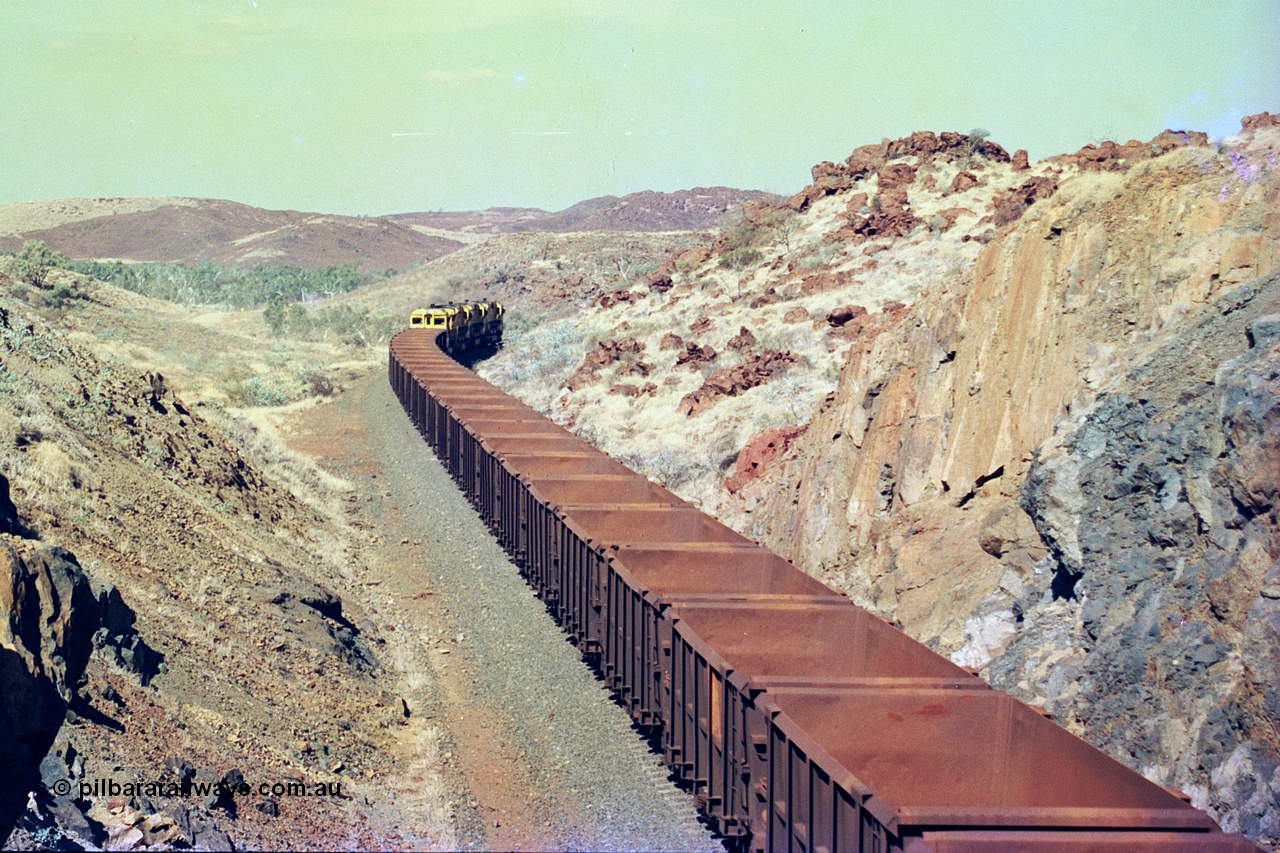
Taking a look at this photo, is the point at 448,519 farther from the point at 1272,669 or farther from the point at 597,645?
the point at 1272,669

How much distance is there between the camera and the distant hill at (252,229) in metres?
154

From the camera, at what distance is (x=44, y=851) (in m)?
6.95

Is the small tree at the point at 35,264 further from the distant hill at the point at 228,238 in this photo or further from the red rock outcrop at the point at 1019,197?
the distant hill at the point at 228,238

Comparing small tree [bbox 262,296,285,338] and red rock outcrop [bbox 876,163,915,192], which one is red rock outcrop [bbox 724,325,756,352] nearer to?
red rock outcrop [bbox 876,163,915,192]

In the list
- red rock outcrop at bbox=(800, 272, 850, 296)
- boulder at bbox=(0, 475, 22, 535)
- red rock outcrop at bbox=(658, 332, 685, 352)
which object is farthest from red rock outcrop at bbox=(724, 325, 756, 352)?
boulder at bbox=(0, 475, 22, 535)

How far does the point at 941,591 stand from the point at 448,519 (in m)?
9.96

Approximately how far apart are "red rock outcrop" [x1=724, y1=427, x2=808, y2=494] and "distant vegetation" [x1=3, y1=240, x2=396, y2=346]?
39.3m

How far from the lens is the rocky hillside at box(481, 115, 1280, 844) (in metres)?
10.2

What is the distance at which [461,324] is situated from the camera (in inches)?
2045

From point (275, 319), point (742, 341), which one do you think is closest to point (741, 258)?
point (742, 341)

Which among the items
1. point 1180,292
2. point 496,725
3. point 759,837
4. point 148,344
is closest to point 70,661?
point 496,725

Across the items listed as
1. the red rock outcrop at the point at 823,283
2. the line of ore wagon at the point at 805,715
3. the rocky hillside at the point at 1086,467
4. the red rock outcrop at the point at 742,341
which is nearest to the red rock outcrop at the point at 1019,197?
the red rock outcrop at the point at 823,283

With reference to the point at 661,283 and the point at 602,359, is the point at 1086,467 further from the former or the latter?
the point at 661,283

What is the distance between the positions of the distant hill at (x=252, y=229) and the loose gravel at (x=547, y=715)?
132828 millimetres
